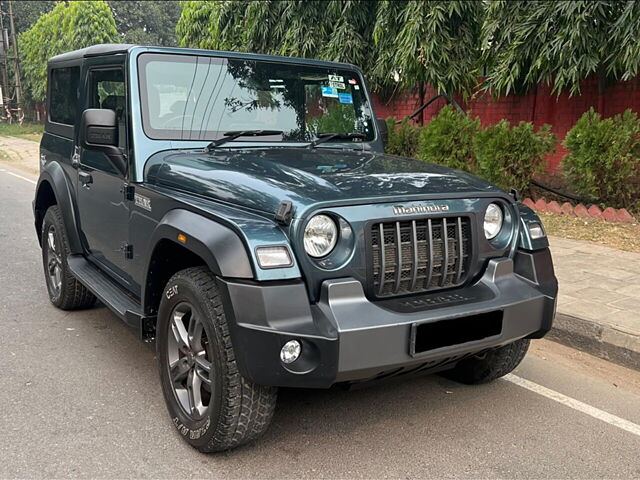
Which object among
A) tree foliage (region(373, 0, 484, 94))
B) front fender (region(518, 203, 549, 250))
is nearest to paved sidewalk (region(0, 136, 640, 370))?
front fender (region(518, 203, 549, 250))

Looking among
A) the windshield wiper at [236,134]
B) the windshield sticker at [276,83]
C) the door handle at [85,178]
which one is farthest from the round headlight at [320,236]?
the door handle at [85,178]

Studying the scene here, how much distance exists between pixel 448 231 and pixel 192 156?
4.90ft

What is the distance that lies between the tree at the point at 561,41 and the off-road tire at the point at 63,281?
6.40 m

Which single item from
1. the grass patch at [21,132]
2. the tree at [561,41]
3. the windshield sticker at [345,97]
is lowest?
the grass patch at [21,132]

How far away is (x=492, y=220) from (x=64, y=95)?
141 inches

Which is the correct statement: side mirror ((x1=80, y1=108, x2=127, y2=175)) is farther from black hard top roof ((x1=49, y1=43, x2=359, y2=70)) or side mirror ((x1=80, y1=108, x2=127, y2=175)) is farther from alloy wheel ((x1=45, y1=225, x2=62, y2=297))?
alloy wheel ((x1=45, y1=225, x2=62, y2=297))

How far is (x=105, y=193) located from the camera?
4098mm

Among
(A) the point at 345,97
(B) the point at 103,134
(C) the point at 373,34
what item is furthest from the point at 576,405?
(C) the point at 373,34

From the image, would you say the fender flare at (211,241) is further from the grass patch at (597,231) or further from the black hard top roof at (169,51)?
the grass patch at (597,231)

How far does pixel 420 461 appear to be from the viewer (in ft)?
9.82

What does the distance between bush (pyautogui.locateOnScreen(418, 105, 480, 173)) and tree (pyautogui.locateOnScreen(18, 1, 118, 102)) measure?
2619cm

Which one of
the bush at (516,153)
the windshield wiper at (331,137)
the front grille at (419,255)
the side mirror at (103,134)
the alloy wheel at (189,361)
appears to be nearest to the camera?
the front grille at (419,255)

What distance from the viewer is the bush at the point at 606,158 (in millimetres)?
7828

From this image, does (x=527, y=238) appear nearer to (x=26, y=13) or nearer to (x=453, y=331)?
(x=453, y=331)
